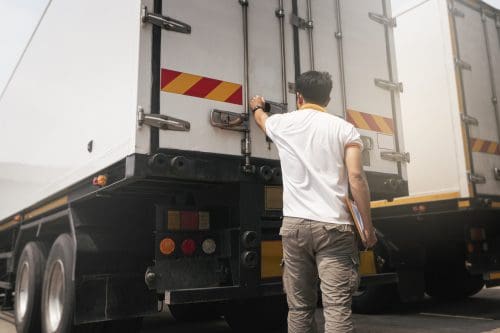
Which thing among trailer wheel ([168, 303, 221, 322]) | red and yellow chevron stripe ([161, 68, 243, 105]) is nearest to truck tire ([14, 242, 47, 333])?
trailer wheel ([168, 303, 221, 322])

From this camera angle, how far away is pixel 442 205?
570cm

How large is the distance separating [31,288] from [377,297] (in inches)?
146

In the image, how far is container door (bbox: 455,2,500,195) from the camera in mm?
5758

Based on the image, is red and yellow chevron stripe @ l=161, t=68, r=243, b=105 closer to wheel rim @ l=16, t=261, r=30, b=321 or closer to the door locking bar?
the door locking bar

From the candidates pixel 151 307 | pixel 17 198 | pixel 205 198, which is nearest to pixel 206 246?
pixel 205 198

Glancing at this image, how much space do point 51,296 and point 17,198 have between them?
2539 millimetres

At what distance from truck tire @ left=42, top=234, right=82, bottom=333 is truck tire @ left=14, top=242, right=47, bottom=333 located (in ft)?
0.80

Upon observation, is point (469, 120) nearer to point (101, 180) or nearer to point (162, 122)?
point (162, 122)

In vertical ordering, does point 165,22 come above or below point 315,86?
above

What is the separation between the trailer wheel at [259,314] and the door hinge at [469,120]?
286 cm

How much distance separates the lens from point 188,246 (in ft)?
12.1

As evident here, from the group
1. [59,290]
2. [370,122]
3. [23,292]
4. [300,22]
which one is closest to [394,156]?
[370,122]

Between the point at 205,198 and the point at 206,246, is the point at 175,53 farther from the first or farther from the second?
the point at 206,246

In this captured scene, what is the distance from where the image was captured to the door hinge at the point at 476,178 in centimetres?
557
